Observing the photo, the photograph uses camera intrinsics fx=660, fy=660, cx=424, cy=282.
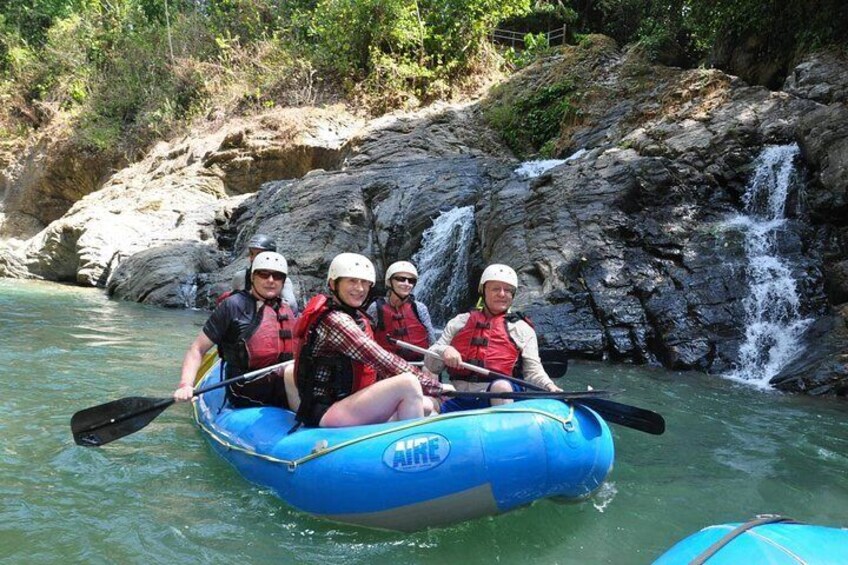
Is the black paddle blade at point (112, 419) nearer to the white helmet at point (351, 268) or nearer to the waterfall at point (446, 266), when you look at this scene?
the white helmet at point (351, 268)

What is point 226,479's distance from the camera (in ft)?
12.2

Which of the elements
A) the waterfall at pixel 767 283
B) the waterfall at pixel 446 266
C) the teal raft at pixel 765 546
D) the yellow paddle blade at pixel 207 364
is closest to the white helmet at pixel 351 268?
the teal raft at pixel 765 546

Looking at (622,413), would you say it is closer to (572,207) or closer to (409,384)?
(409,384)

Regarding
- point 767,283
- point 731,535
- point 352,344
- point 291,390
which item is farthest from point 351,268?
point 767,283

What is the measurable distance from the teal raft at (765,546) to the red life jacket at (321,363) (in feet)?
6.03

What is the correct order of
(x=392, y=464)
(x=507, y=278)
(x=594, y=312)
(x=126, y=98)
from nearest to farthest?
(x=392, y=464)
(x=507, y=278)
(x=594, y=312)
(x=126, y=98)

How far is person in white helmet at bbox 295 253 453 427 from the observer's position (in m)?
3.29

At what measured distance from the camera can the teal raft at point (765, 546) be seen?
1.76 meters

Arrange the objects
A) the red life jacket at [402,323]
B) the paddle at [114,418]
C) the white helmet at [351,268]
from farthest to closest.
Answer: the red life jacket at [402,323], the paddle at [114,418], the white helmet at [351,268]

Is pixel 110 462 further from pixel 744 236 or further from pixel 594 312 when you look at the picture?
pixel 744 236

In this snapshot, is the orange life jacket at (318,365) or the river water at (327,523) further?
the orange life jacket at (318,365)

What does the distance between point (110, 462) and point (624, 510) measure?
115 inches

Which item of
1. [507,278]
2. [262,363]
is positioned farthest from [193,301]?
[507,278]

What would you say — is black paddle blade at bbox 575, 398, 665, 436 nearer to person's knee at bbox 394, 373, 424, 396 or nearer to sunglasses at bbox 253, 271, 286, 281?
person's knee at bbox 394, 373, 424, 396
